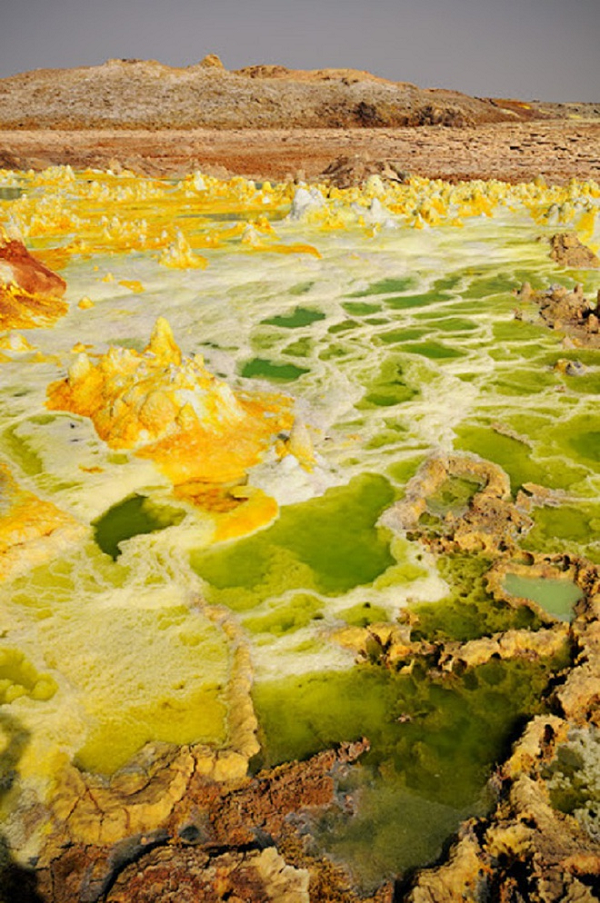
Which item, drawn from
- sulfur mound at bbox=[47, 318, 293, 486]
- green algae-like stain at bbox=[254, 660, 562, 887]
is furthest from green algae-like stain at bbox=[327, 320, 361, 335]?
green algae-like stain at bbox=[254, 660, 562, 887]

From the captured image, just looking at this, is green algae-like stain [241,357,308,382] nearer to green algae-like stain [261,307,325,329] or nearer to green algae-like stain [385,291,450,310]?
green algae-like stain [261,307,325,329]

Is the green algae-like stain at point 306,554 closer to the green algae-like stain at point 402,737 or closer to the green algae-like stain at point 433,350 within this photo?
the green algae-like stain at point 402,737

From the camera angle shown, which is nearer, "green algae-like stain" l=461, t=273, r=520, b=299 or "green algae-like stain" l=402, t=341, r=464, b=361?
"green algae-like stain" l=402, t=341, r=464, b=361

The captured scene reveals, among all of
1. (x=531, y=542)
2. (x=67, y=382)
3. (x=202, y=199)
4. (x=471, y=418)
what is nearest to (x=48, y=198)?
(x=202, y=199)

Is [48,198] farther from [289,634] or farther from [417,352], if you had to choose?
[289,634]

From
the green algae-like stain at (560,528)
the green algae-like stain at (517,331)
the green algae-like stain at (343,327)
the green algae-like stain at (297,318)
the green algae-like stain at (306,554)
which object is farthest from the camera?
the green algae-like stain at (297,318)

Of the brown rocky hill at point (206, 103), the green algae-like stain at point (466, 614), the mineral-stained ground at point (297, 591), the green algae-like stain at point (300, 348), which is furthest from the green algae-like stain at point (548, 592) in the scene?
the brown rocky hill at point (206, 103)
